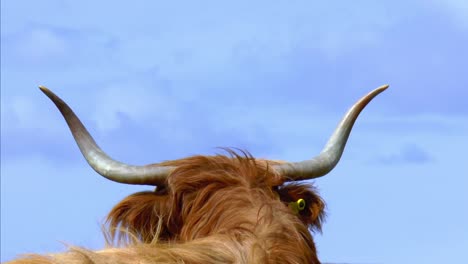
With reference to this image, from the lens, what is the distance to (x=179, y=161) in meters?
8.09

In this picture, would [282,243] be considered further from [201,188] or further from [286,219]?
[201,188]

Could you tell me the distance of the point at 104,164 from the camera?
8.21 metres

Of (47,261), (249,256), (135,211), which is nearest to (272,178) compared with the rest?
(135,211)

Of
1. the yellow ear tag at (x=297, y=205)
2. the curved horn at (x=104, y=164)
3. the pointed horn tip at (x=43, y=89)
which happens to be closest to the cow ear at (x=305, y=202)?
the yellow ear tag at (x=297, y=205)

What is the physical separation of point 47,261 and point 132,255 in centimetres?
47

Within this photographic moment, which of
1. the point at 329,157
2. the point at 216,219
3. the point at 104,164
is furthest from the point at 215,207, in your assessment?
the point at 329,157

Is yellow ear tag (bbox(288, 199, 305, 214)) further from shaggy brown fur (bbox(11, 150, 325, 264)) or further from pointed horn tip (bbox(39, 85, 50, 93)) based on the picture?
pointed horn tip (bbox(39, 85, 50, 93))

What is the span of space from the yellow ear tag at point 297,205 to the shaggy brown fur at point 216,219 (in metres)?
0.05

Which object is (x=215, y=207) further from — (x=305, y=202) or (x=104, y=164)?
(x=305, y=202)

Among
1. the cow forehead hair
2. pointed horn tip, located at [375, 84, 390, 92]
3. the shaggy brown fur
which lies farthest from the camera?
pointed horn tip, located at [375, 84, 390, 92]

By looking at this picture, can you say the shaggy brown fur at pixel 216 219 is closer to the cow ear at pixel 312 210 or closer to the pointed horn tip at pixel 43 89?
the cow ear at pixel 312 210

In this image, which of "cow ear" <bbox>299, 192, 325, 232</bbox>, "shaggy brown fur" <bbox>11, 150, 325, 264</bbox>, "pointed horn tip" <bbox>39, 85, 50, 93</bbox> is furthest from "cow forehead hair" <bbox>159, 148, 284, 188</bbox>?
"pointed horn tip" <bbox>39, 85, 50, 93</bbox>

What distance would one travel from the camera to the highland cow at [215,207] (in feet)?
20.2

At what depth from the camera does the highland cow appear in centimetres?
616
